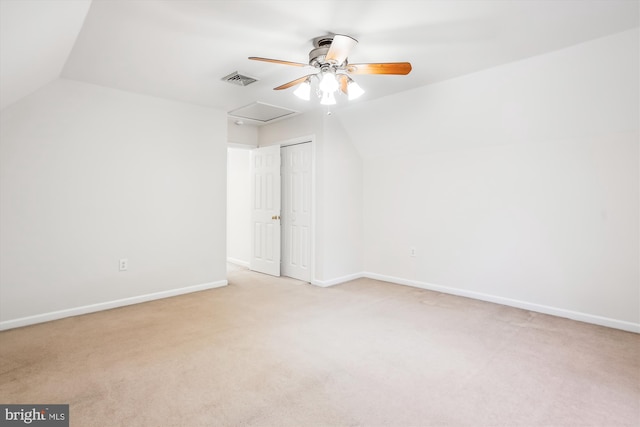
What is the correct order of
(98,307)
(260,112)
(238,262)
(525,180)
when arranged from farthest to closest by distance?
(238,262)
(260,112)
(525,180)
(98,307)

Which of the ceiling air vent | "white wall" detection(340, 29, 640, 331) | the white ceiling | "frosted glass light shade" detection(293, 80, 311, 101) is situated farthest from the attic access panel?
"frosted glass light shade" detection(293, 80, 311, 101)

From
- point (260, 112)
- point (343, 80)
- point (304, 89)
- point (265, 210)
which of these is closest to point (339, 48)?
point (343, 80)

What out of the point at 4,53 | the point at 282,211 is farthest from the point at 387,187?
the point at 4,53

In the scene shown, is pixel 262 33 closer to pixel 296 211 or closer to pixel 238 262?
pixel 296 211

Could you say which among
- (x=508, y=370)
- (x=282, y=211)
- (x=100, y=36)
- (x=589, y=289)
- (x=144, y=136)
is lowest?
(x=508, y=370)

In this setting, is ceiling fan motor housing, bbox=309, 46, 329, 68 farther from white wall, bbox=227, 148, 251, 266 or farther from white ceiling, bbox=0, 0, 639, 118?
white wall, bbox=227, 148, 251, 266

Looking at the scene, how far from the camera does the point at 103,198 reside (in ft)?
12.1

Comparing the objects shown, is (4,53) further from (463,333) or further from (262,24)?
(463,333)

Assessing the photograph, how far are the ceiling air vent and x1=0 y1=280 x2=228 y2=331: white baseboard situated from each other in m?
2.59

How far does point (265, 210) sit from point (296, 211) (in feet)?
2.07

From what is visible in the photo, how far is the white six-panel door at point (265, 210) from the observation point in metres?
5.33

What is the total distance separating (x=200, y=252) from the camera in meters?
4.50

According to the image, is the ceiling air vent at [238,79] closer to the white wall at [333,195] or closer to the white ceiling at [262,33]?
the white ceiling at [262,33]

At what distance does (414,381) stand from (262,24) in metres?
Answer: 2.67
